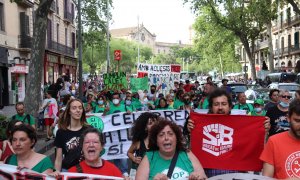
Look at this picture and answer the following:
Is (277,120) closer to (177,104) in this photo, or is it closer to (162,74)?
(177,104)

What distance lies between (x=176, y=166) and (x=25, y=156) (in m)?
1.42

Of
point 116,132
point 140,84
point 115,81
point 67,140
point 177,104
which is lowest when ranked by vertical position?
point 116,132

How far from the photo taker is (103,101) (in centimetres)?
1097

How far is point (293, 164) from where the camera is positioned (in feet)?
11.7

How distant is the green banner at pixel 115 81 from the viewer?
1745cm

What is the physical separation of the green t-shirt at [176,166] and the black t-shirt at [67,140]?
1406mm

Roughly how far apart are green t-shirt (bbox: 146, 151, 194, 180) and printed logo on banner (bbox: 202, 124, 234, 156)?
50.5 inches

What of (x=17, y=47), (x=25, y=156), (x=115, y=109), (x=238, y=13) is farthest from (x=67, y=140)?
(x=238, y=13)

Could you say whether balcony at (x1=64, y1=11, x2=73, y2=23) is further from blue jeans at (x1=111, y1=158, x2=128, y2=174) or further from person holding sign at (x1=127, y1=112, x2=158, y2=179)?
person holding sign at (x1=127, y1=112, x2=158, y2=179)

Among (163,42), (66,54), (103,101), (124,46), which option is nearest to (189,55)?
(124,46)

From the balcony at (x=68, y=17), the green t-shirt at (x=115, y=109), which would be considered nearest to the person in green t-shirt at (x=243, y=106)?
the green t-shirt at (x=115, y=109)

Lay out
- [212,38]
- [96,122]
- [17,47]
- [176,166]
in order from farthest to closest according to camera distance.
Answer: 1. [212,38]
2. [17,47]
3. [96,122]
4. [176,166]

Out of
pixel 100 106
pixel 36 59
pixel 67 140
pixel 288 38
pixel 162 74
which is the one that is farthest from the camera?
pixel 288 38

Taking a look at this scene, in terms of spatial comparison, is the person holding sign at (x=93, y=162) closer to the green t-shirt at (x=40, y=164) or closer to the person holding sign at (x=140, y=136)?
the green t-shirt at (x=40, y=164)
